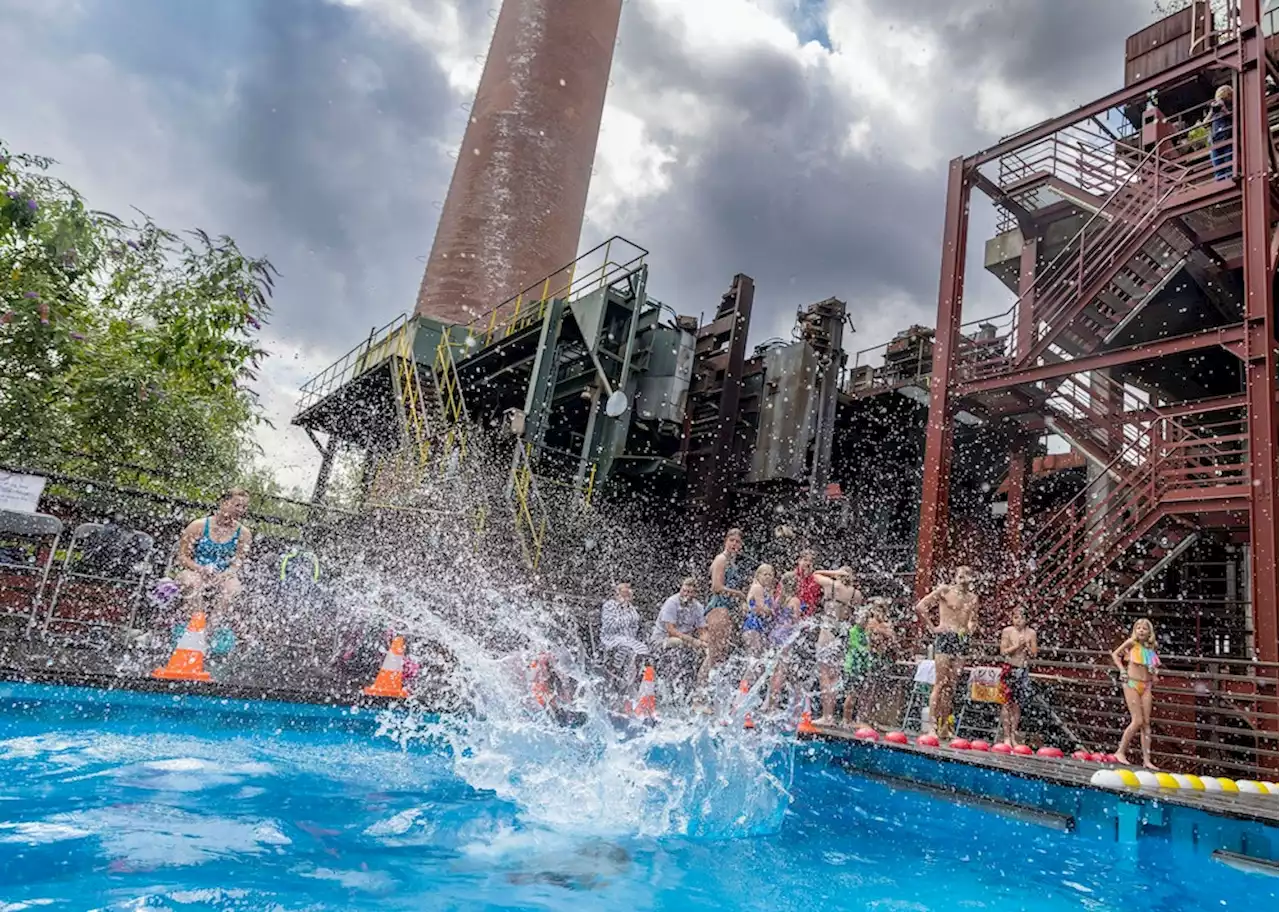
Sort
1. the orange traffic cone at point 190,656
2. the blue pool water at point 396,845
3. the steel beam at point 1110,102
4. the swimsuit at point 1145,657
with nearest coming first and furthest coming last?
1. the blue pool water at point 396,845
2. the orange traffic cone at point 190,656
3. the swimsuit at point 1145,657
4. the steel beam at point 1110,102

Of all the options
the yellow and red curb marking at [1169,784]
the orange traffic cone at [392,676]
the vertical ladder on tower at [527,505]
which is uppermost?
the vertical ladder on tower at [527,505]

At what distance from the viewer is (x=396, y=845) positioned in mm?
3447

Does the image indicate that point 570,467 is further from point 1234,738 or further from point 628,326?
point 1234,738

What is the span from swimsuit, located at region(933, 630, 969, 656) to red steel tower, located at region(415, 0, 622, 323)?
1744 centimetres

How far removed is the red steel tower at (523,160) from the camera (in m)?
23.3

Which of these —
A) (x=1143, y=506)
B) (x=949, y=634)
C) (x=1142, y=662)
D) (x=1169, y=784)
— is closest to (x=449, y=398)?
(x=949, y=634)

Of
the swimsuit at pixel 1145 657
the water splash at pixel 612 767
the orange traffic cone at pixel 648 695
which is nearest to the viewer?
the water splash at pixel 612 767

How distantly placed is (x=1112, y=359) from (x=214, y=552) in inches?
411

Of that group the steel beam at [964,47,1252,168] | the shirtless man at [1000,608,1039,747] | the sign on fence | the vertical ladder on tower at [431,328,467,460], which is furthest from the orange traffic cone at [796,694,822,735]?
the steel beam at [964,47,1252,168]

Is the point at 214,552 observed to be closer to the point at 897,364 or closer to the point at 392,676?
the point at 392,676

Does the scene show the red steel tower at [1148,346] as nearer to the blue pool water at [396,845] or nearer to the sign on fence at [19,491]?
the blue pool water at [396,845]

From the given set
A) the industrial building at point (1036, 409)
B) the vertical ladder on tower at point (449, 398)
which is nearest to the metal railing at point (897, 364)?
the industrial building at point (1036, 409)

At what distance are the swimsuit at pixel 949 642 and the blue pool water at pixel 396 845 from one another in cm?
241

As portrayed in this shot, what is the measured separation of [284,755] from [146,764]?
93cm
